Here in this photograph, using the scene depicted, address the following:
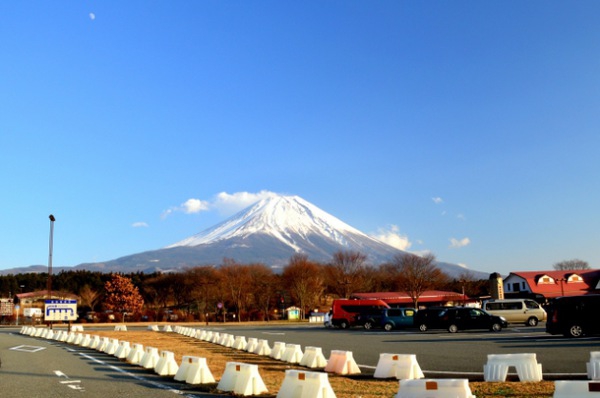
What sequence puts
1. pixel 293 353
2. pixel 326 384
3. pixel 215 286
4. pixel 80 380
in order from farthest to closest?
1. pixel 215 286
2. pixel 293 353
3. pixel 80 380
4. pixel 326 384

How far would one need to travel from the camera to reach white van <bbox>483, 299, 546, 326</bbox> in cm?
3678

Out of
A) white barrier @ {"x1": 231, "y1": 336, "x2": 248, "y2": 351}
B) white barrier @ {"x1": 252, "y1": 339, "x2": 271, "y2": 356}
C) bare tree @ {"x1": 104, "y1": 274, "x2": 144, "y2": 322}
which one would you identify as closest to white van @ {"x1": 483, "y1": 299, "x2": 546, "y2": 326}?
white barrier @ {"x1": 231, "y1": 336, "x2": 248, "y2": 351}

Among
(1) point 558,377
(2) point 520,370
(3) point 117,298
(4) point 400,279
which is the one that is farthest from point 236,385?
(4) point 400,279

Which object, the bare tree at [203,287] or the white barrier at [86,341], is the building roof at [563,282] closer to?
the bare tree at [203,287]

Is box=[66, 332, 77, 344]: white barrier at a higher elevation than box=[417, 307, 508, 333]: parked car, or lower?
lower

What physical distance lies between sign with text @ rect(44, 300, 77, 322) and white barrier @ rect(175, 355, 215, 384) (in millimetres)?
29708

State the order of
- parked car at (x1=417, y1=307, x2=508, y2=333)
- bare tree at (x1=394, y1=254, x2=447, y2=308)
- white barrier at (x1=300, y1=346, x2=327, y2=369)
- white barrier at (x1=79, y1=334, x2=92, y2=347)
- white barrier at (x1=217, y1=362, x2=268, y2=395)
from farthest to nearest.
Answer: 1. bare tree at (x1=394, y1=254, x2=447, y2=308)
2. parked car at (x1=417, y1=307, x2=508, y2=333)
3. white barrier at (x1=79, y1=334, x2=92, y2=347)
4. white barrier at (x1=300, y1=346, x2=327, y2=369)
5. white barrier at (x1=217, y1=362, x2=268, y2=395)

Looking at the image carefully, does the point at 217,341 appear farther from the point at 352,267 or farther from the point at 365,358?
the point at 352,267

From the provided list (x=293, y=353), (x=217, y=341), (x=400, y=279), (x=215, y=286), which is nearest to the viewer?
(x=293, y=353)

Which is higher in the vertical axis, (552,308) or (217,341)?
(552,308)

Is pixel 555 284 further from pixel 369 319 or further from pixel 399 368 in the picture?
pixel 399 368

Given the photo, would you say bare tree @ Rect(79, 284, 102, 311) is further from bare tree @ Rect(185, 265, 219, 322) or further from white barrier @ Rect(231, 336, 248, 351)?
white barrier @ Rect(231, 336, 248, 351)

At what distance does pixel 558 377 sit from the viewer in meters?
13.1

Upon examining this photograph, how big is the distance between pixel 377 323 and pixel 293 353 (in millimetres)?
25296
